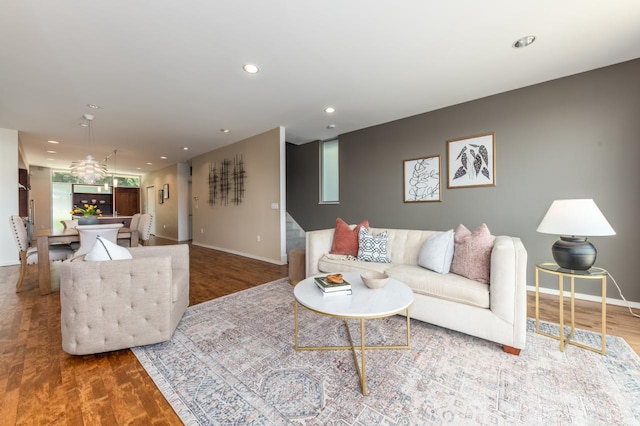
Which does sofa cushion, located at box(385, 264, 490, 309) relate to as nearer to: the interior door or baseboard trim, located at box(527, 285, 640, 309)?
baseboard trim, located at box(527, 285, 640, 309)

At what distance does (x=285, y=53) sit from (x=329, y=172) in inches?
129

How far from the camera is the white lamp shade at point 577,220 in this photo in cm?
176

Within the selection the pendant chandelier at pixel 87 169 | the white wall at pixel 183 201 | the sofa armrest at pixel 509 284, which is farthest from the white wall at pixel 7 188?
the sofa armrest at pixel 509 284

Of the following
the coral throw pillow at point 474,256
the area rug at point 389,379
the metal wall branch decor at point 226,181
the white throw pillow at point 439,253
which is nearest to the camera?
the area rug at point 389,379

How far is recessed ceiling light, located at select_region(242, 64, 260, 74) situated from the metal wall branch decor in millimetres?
2874

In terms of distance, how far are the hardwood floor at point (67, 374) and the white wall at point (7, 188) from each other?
2496mm

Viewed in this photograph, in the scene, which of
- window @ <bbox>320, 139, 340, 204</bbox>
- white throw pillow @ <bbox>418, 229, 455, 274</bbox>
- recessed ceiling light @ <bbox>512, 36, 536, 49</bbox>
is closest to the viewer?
recessed ceiling light @ <bbox>512, 36, 536, 49</bbox>

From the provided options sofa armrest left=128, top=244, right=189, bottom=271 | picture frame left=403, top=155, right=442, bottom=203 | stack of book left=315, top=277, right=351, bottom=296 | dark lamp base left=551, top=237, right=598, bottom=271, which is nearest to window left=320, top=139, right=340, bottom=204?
picture frame left=403, top=155, right=442, bottom=203

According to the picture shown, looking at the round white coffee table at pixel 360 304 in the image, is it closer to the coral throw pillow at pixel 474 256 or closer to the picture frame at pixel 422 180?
the coral throw pillow at pixel 474 256

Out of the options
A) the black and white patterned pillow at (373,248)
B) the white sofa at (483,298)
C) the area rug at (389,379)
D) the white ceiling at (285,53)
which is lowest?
the area rug at (389,379)

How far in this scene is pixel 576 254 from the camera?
6.09ft

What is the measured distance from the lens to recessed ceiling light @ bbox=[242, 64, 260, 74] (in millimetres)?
2591

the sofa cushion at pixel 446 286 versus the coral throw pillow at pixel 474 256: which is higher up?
the coral throw pillow at pixel 474 256

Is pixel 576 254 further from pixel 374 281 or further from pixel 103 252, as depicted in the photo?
pixel 103 252
